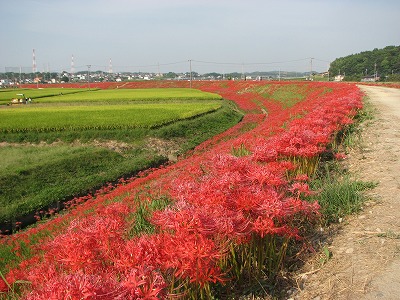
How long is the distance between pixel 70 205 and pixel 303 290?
38.3 feet

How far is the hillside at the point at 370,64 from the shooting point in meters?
98.9

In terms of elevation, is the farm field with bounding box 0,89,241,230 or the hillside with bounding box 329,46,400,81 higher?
the hillside with bounding box 329,46,400,81

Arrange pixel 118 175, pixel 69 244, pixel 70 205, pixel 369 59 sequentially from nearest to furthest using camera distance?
pixel 69 244
pixel 70 205
pixel 118 175
pixel 369 59

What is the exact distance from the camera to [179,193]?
3.66 metres

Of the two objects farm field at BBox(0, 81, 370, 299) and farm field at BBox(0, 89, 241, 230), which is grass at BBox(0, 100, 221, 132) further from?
farm field at BBox(0, 81, 370, 299)

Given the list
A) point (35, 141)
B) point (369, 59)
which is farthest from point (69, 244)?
point (369, 59)

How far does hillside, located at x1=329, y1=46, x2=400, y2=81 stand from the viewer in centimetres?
9887

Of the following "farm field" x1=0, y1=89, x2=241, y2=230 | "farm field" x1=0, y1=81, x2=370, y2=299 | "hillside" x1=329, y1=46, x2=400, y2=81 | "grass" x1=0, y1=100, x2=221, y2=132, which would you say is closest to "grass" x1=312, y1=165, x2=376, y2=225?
"farm field" x1=0, y1=81, x2=370, y2=299

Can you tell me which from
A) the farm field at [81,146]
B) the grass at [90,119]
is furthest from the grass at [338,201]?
the grass at [90,119]

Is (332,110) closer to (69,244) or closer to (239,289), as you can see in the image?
(239,289)

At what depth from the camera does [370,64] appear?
10938 centimetres

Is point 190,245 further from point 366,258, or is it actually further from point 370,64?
point 370,64

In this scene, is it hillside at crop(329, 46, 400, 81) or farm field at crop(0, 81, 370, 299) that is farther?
hillside at crop(329, 46, 400, 81)

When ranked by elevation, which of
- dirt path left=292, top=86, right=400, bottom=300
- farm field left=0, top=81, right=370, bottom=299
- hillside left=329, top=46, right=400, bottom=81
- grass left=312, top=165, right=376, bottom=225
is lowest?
dirt path left=292, top=86, right=400, bottom=300
